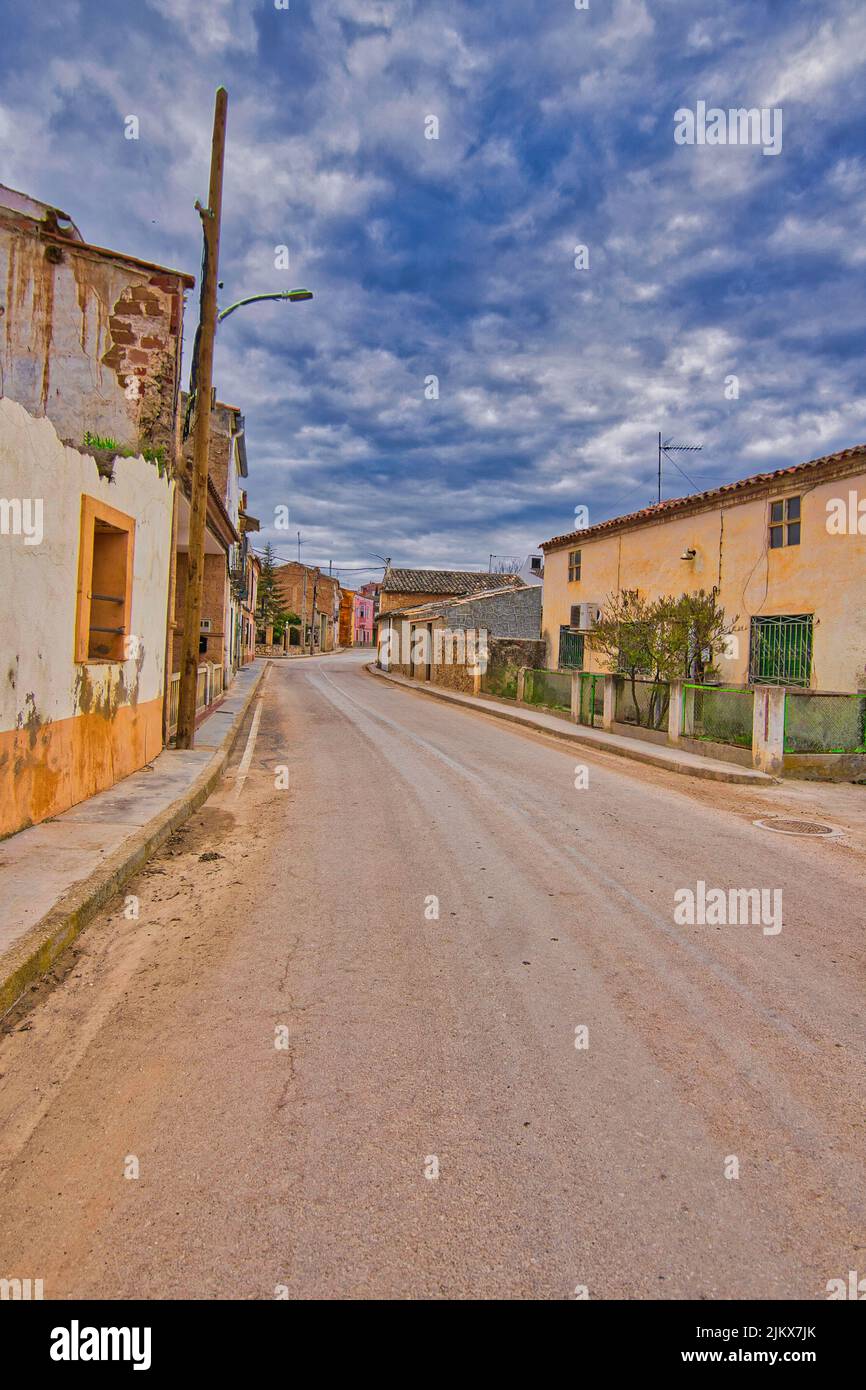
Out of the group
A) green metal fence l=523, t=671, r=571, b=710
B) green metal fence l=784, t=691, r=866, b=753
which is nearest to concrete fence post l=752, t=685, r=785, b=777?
green metal fence l=784, t=691, r=866, b=753

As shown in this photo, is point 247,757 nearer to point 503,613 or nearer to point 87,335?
point 87,335

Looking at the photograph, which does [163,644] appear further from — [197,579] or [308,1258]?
[308,1258]

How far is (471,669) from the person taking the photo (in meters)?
27.8

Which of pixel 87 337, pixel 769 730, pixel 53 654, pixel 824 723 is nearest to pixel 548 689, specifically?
pixel 769 730

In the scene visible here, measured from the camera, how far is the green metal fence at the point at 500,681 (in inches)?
940

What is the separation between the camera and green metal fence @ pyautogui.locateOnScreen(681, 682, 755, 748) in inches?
483

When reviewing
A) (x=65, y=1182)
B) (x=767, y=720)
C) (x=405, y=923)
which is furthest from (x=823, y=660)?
(x=65, y=1182)

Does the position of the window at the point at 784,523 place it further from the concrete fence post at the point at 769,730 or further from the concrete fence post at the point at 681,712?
the concrete fence post at the point at 769,730

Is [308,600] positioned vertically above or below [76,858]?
above

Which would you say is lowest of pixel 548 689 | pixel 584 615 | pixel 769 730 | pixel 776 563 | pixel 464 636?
pixel 769 730

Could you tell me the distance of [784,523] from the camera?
56.0ft

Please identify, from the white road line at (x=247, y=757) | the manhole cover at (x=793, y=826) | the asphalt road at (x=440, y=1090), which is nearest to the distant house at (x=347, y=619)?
the white road line at (x=247, y=757)

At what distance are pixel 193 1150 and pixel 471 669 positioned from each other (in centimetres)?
2545

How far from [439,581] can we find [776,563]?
3729cm
